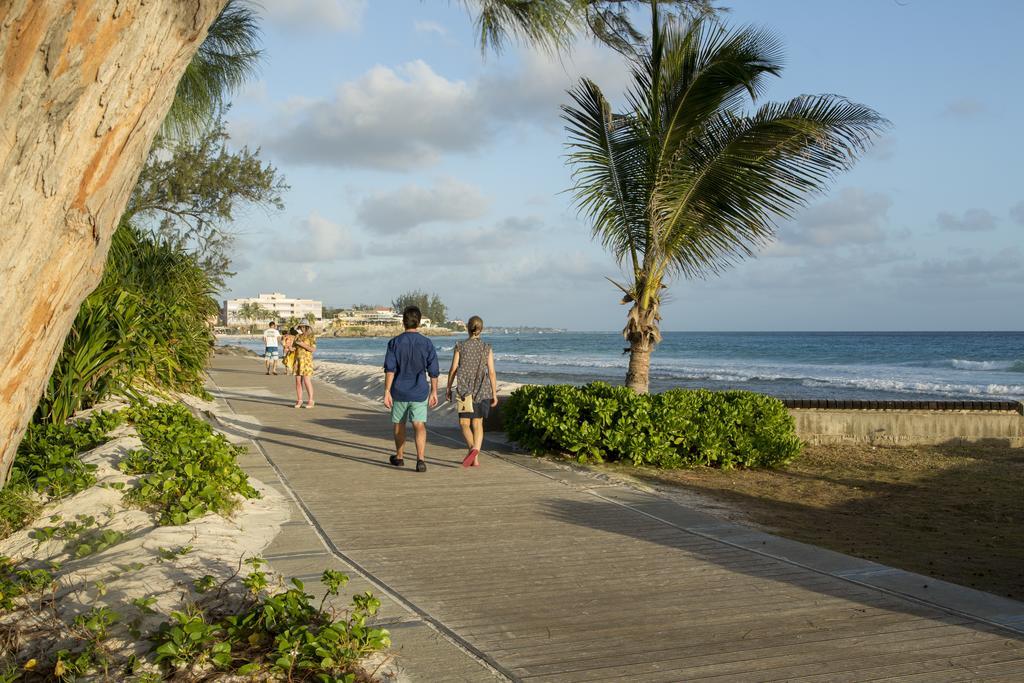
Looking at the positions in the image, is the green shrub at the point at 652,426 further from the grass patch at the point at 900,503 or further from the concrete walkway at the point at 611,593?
the concrete walkway at the point at 611,593

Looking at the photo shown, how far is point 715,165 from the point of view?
36.6ft

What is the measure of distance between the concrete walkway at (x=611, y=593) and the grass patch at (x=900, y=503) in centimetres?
99

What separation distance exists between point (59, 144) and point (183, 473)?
485 cm

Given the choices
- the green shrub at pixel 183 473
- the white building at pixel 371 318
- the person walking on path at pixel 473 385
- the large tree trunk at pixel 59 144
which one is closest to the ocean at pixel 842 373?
the person walking on path at pixel 473 385

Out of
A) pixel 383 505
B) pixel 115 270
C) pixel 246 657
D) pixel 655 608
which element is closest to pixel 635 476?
pixel 383 505

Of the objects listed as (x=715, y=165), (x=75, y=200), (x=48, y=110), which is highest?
(x=715, y=165)

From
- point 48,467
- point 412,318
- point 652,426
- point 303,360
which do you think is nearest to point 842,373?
point 303,360

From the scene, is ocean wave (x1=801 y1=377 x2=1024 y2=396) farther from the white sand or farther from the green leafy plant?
the green leafy plant

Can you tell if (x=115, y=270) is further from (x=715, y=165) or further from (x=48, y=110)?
(x=48, y=110)

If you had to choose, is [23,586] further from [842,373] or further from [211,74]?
[842,373]

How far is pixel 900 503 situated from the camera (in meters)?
9.05

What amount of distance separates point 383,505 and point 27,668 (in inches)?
146

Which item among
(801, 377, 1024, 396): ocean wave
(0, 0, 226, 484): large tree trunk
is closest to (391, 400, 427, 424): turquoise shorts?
(0, 0, 226, 484): large tree trunk

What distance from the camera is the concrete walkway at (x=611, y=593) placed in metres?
3.80
